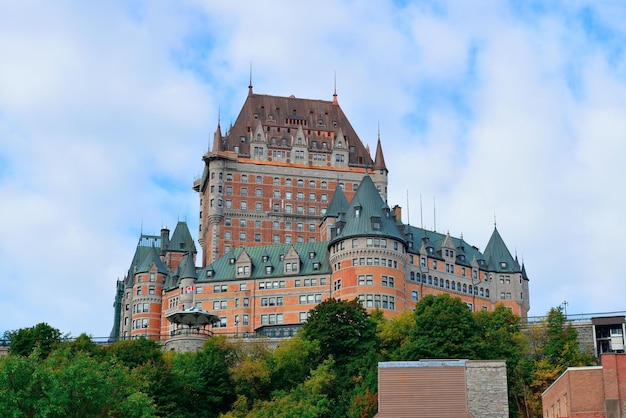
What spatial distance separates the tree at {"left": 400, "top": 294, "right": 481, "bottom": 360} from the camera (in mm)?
105188

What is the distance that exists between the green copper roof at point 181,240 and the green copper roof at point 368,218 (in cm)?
3869

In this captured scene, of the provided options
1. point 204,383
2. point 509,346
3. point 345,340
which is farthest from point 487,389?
point 204,383

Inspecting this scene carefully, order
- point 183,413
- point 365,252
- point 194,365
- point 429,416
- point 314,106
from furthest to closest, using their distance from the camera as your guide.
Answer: point 314,106 → point 365,252 → point 194,365 → point 183,413 → point 429,416

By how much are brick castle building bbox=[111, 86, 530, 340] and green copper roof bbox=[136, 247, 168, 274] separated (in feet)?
0.65

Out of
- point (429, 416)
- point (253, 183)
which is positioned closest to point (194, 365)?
point (429, 416)

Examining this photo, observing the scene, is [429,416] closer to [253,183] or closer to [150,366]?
[150,366]

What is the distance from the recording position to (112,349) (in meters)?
114

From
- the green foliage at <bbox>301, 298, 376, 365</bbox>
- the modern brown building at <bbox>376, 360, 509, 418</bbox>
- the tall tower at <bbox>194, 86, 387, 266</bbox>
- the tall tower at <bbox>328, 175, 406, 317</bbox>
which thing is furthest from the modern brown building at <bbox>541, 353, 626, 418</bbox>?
the tall tower at <bbox>194, 86, 387, 266</bbox>

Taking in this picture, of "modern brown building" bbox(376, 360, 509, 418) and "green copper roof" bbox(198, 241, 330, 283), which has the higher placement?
"green copper roof" bbox(198, 241, 330, 283)

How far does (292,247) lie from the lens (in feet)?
485

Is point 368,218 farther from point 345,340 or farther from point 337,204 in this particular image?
point 345,340

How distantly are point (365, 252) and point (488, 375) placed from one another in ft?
152

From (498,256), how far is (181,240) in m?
49.4

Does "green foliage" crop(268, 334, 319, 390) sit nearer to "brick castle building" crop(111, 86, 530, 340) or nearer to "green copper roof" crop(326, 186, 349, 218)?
"brick castle building" crop(111, 86, 530, 340)
